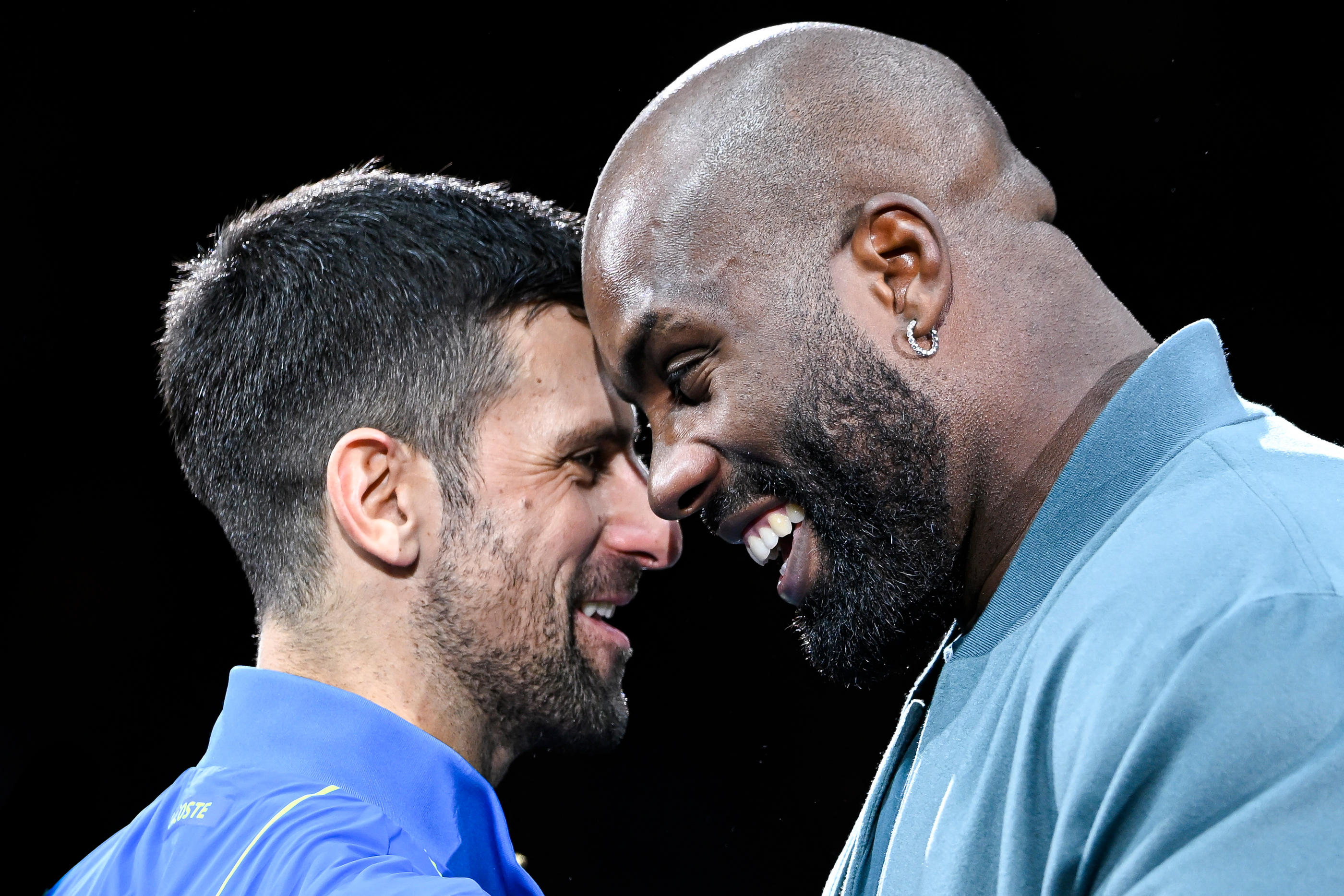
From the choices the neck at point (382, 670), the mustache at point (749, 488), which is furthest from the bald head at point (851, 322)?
the neck at point (382, 670)

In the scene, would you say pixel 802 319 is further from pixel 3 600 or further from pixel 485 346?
pixel 3 600

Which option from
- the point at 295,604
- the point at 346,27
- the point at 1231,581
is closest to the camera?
the point at 1231,581

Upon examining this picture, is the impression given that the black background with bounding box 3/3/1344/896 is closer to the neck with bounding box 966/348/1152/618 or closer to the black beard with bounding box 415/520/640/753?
the black beard with bounding box 415/520/640/753

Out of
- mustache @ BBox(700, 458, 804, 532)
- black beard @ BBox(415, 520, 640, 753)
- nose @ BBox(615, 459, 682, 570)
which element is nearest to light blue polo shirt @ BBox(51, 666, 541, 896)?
black beard @ BBox(415, 520, 640, 753)

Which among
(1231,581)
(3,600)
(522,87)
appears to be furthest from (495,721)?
(522,87)

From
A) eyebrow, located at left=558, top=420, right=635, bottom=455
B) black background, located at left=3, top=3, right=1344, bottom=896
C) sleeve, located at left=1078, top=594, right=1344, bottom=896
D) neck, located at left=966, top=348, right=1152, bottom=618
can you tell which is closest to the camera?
sleeve, located at left=1078, top=594, right=1344, bottom=896

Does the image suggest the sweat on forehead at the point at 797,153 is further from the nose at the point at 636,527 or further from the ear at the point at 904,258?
the nose at the point at 636,527

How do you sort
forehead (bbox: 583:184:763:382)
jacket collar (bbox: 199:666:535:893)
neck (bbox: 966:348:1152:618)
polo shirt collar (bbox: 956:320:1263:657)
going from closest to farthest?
polo shirt collar (bbox: 956:320:1263:657)
neck (bbox: 966:348:1152:618)
forehead (bbox: 583:184:763:382)
jacket collar (bbox: 199:666:535:893)

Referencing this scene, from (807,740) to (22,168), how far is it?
2.29 meters

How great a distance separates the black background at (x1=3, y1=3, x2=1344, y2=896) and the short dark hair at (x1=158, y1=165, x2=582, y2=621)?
3.82 ft

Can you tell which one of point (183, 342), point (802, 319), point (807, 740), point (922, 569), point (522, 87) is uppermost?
point (522, 87)

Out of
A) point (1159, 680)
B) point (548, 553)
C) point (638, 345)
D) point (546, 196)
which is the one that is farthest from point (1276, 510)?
point (546, 196)

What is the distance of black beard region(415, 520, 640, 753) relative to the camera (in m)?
1.58

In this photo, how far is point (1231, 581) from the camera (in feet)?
2.66
